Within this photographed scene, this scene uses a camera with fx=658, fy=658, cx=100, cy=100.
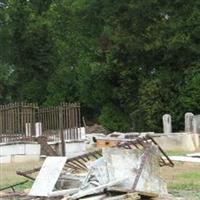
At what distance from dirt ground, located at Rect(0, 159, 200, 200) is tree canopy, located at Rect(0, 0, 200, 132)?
20.6m

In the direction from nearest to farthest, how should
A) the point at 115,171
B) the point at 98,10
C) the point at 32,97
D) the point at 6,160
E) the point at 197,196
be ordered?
the point at 115,171, the point at 197,196, the point at 6,160, the point at 98,10, the point at 32,97

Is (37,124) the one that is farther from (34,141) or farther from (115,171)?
(115,171)

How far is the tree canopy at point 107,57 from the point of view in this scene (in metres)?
40.7

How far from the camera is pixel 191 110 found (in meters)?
39.2

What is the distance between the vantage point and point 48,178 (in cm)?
1206

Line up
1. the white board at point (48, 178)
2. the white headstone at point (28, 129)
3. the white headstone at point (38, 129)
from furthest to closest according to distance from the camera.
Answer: the white headstone at point (38, 129), the white headstone at point (28, 129), the white board at point (48, 178)

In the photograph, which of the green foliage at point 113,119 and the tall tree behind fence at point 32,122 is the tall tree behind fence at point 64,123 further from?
the green foliage at point 113,119

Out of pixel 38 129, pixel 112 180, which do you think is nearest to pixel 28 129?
pixel 38 129

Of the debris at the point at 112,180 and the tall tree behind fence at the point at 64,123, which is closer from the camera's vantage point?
the debris at the point at 112,180

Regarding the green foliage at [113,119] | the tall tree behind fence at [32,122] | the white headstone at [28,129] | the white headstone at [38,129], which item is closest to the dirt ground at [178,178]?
the tall tree behind fence at [32,122]

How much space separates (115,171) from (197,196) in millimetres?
1750

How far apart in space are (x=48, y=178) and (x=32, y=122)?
13992mm

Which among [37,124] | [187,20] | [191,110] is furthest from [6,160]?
[187,20]

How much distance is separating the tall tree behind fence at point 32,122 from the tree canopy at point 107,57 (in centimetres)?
1358
